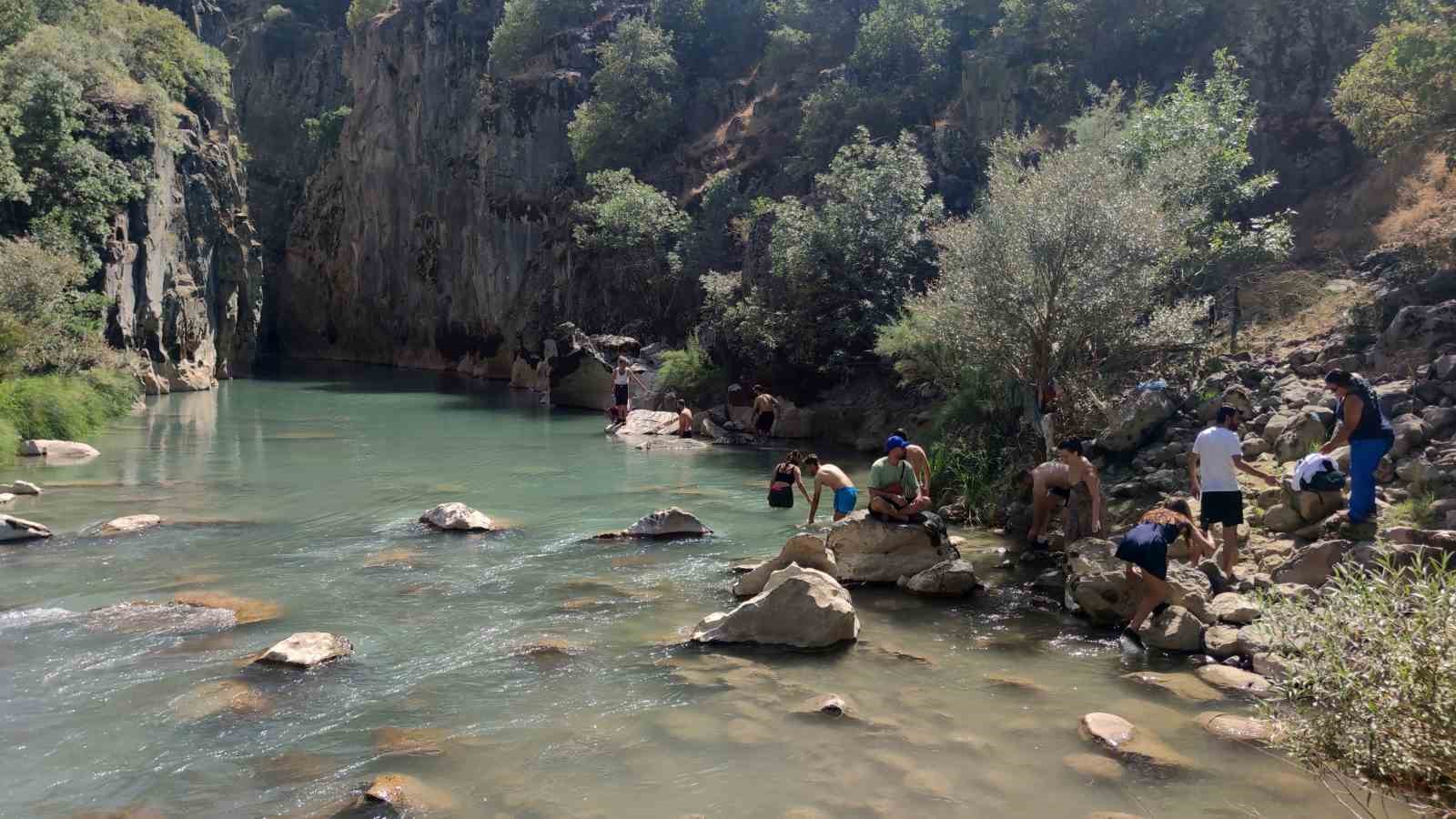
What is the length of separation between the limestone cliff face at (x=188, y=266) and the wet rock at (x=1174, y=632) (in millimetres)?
32885

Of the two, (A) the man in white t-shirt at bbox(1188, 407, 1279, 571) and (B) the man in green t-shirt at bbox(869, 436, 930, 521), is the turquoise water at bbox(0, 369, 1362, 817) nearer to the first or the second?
(B) the man in green t-shirt at bbox(869, 436, 930, 521)

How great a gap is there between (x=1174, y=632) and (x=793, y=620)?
361cm

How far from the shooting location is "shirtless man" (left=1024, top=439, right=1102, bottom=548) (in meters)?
13.1

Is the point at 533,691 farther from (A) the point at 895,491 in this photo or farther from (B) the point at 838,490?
(B) the point at 838,490

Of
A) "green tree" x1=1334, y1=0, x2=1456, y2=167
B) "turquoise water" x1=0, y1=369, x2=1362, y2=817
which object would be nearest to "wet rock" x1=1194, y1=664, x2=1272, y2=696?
"turquoise water" x1=0, y1=369, x2=1362, y2=817

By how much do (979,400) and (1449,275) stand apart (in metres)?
6.93

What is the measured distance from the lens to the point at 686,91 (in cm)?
4747

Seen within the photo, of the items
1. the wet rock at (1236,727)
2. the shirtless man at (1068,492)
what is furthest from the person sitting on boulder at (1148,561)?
the shirtless man at (1068,492)

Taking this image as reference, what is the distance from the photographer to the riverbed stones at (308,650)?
959 cm

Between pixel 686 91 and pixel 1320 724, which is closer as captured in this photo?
pixel 1320 724

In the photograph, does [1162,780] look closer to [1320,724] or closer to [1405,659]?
[1320,724]

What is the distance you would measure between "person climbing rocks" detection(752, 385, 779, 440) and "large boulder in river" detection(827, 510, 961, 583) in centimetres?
1337

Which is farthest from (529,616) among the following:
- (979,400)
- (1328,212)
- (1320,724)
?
(1328,212)

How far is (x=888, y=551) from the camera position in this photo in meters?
12.8
